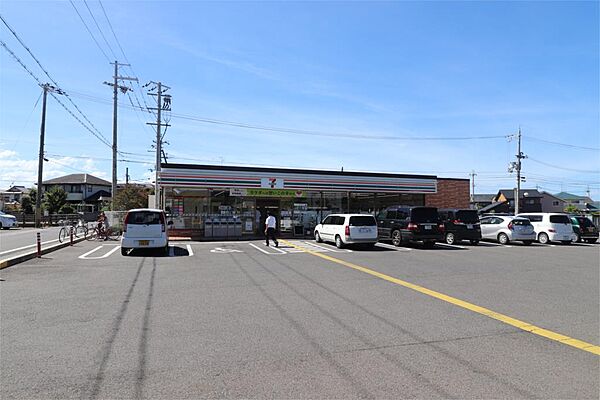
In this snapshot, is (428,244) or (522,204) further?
(522,204)

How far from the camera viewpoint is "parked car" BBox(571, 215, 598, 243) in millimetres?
25717

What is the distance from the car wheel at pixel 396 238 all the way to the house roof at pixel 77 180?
7702 cm

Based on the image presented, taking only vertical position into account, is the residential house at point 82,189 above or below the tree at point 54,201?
above

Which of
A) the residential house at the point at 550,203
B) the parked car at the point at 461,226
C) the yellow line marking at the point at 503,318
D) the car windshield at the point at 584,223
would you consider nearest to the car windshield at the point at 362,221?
the parked car at the point at 461,226

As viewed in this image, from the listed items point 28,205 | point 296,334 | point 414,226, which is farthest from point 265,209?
point 28,205

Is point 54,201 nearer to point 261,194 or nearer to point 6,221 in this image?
point 6,221

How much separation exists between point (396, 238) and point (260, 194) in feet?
32.1

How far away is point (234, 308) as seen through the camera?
7.52m

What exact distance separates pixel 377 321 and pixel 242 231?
20.4m

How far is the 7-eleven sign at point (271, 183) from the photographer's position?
26.6m

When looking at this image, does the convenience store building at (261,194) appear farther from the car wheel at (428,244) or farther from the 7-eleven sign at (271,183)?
the car wheel at (428,244)

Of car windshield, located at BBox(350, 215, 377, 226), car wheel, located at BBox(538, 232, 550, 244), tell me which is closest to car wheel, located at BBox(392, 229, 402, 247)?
car windshield, located at BBox(350, 215, 377, 226)

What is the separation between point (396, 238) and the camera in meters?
20.5

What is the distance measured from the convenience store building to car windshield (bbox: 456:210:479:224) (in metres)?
7.52
